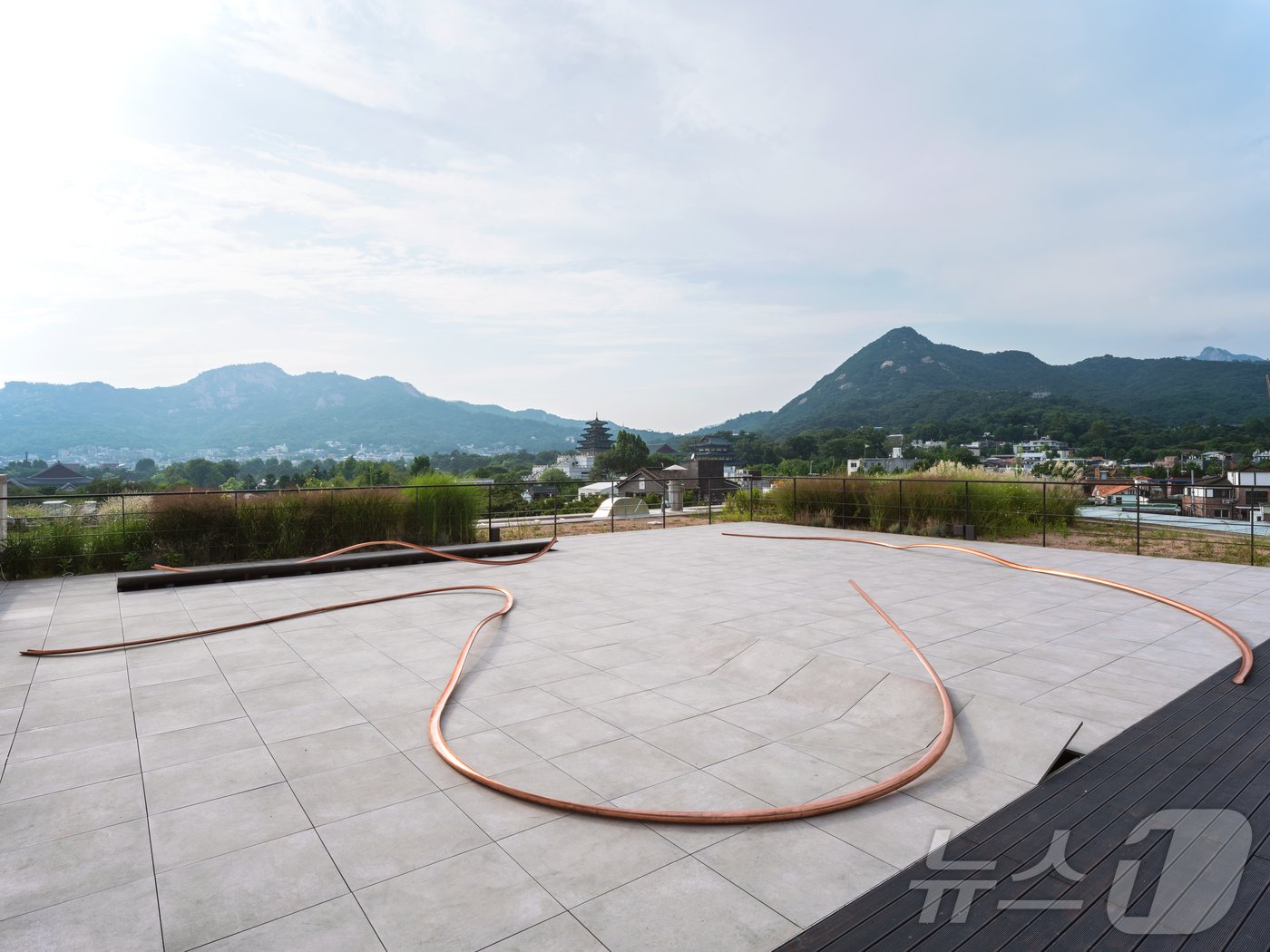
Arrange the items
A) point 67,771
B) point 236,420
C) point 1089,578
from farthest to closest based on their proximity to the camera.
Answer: point 236,420 → point 1089,578 → point 67,771

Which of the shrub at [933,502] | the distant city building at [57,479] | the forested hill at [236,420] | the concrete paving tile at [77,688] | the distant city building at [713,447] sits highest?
the forested hill at [236,420]

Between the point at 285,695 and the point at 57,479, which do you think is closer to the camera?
the point at 285,695

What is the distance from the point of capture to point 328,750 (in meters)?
2.67

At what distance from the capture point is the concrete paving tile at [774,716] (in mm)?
2842

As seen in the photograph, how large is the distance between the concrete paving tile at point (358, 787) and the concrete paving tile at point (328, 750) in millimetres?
55

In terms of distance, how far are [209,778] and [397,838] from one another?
977mm

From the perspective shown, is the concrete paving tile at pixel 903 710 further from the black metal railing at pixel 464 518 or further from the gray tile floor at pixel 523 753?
the black metal railing at pixel 464 518

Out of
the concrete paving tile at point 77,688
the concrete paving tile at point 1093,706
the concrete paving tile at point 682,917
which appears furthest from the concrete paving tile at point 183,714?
the concrete paving tile at point 1093,706

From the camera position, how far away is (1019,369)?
243 ft

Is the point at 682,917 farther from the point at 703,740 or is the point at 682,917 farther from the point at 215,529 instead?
the point at 215,529

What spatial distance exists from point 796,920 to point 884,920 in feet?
0.69

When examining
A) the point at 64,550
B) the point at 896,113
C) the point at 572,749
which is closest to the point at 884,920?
the point at 572,749

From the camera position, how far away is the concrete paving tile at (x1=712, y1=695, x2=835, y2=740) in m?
2.84

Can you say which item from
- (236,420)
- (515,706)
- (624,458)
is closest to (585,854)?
(515,706)
